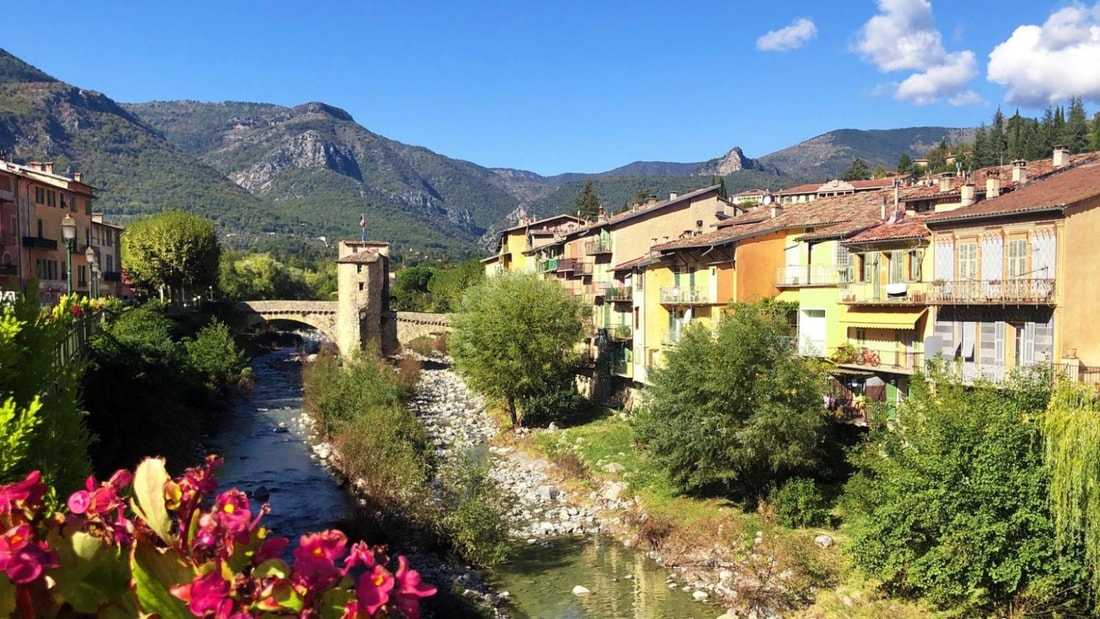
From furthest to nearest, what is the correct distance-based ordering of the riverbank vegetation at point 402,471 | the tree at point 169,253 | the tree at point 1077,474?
1. the tree at point 169,253
2. the riverbank vegetation at point 402,471
3. the tree at point 1077,474

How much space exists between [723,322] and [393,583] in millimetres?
23442

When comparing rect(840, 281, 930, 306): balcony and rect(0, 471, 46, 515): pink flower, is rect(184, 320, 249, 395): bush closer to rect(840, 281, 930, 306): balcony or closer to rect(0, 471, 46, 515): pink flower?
rect(840, 281, 930, 306): balcony

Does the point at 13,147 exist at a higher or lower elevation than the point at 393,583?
higher

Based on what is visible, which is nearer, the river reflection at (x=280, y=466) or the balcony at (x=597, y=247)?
the river reflection at (x=280, y=466)

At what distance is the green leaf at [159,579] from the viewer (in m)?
2.97

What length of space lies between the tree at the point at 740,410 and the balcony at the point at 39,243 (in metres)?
38.3

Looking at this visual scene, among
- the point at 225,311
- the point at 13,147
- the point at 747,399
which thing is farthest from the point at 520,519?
the point at 13,147

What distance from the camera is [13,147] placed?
176625 millimetres

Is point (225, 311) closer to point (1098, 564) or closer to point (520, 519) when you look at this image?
point (520, 519)

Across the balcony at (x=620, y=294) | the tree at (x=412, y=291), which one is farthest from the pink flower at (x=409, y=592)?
the tree at (x=412, y=291)

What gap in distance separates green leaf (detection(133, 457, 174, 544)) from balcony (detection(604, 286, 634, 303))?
37.0 metres

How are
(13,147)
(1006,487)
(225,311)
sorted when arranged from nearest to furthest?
(1006,487) < (225,311) < (13,147)

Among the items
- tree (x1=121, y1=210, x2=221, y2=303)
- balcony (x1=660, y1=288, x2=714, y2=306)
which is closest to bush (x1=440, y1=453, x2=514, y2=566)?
balcony (x1=660, y1=288, x2=714, y2=306)

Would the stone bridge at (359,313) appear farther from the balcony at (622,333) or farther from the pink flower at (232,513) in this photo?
the pink flower at (232,513)
